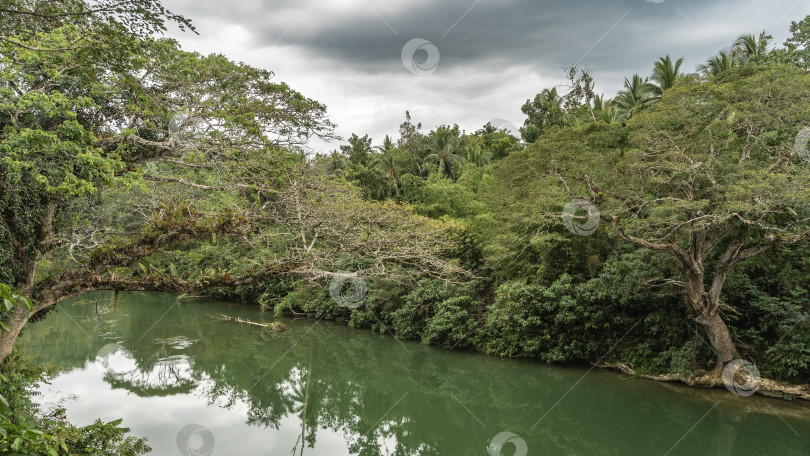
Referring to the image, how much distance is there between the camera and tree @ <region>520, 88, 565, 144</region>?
18.2 meters

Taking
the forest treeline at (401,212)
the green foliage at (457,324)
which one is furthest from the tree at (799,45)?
the green foliage at (457,324)

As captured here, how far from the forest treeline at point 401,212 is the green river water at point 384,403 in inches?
34.7

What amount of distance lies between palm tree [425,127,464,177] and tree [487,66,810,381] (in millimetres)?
13337

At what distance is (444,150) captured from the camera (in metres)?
23.8

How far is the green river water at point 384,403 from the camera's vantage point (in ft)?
23.0

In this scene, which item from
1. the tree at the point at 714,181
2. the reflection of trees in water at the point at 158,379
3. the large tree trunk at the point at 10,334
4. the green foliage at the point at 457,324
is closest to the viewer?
the large tree trunk at the point at 10,334

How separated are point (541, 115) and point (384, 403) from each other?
13.8 metres

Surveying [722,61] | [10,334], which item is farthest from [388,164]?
[10,334]

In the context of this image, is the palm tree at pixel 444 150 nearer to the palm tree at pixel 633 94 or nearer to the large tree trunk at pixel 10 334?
the palm tree at pixel 633 94

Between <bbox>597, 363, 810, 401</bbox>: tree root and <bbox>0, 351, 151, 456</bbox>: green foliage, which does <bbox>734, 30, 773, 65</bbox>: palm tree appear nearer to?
<bbox>597, 363, 810, 401</bbox>: tree root

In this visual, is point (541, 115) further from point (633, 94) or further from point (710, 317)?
point (710, 317)

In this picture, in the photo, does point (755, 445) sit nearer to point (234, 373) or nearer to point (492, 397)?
point (492, 397)

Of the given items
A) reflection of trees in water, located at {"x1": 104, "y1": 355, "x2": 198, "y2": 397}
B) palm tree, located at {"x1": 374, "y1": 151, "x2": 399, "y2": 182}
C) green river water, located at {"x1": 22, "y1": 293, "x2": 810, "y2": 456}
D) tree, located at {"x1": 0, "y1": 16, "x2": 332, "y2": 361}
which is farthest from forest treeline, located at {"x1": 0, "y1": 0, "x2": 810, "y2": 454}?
palm tree, located at {"x1": 374, "y1": 151, "x2": 399, "y2": 182}

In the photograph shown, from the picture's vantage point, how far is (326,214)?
6215 millimetres
